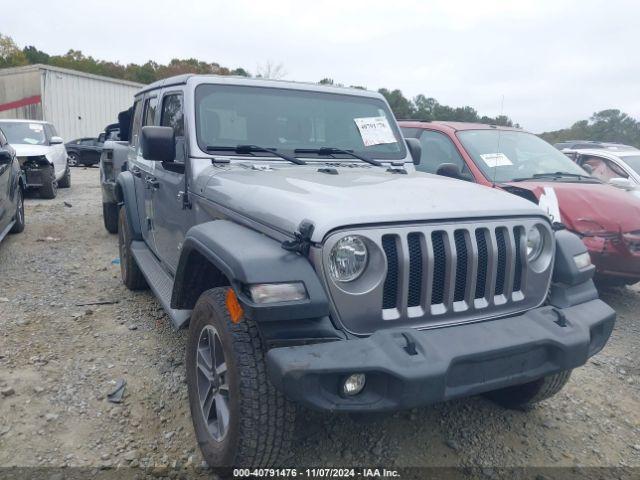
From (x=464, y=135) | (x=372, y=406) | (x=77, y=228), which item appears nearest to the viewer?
(x=372, y=406)

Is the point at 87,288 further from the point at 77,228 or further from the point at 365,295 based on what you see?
the point at 365,295

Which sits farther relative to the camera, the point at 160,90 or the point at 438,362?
the point at 160,90

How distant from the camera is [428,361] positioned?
79.9 inches

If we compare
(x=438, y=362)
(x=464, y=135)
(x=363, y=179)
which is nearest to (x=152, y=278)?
(x=363, y=179)

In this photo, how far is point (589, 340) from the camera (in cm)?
242

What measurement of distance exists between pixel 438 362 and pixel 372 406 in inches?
12.0

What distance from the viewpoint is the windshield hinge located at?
7.13 feet

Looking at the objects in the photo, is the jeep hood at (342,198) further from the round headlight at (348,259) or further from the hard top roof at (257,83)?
the hard top roof at (257,83)

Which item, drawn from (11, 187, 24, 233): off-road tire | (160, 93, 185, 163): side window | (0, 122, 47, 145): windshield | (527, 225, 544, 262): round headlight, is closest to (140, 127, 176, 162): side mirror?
(160, 93, 185, 163): side window

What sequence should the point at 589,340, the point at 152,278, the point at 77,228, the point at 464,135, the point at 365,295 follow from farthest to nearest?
the point at 77,228, the point at 464,135, the point at 152,278, the point at 589,340, the point at 365,295

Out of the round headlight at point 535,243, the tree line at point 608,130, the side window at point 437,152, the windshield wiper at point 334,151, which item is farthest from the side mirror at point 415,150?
the tree line at point 608,130

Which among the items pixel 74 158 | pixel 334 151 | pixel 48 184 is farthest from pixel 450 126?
pixel 74 158

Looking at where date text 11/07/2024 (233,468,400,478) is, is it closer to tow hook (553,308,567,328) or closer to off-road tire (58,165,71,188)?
tow hook (553,308,567,328)

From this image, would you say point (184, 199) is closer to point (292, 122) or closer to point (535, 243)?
point (292, 122)
